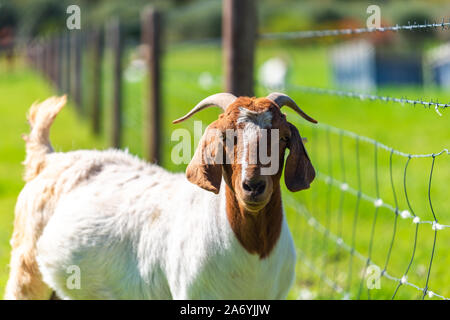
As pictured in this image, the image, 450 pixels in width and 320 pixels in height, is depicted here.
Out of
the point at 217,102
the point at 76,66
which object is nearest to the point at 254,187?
the point at 217,102

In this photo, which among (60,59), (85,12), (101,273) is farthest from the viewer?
(85,12)

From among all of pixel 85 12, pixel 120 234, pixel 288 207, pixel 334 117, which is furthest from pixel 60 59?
pixel 85 12

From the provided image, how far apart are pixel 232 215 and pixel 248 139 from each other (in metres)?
0.55

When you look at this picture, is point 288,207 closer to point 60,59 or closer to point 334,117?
point 334,117

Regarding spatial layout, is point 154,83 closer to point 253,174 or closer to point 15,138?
point 253,174

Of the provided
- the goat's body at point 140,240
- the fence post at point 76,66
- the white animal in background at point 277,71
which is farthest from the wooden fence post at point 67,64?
the goat's body at point 140,240

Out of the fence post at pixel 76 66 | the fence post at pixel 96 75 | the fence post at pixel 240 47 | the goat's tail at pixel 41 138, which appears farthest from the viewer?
the fence post at pixel 76 66

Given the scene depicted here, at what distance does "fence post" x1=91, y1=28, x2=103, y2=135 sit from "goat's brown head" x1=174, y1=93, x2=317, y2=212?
27.5 ft

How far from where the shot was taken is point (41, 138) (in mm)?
4938

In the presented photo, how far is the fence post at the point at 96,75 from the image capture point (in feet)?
37.9

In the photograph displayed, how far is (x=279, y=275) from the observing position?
3.84m

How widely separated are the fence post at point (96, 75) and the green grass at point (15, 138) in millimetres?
299

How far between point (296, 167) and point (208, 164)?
17.1 inches

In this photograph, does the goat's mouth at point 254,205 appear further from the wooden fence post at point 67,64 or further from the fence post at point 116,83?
the wooden fence post at point 67,64
